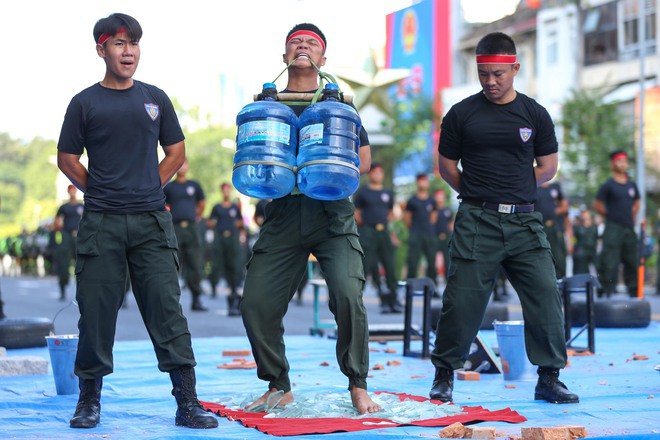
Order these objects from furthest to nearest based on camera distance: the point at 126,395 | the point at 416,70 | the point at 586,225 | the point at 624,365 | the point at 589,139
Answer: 1. the point at 416,70
2. the point at 589,139
3. the point at 586,225
4. the point at 624,365
5. the point at 126,395

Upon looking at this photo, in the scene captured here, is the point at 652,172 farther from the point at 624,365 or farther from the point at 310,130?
the point at 310,130

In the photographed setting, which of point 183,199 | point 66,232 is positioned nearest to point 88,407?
point 183,199

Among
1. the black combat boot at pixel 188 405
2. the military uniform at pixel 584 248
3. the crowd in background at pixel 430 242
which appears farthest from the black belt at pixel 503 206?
the military uniform at pixel 584 248

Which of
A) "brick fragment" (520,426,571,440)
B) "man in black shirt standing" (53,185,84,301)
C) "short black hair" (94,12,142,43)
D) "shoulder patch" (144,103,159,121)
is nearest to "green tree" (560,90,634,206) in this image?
"man in black shirt standing" (53,185,84,301)

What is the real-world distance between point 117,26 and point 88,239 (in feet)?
3.71

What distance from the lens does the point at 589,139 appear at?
37906 mm

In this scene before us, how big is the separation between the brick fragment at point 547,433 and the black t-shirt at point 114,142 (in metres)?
2.32

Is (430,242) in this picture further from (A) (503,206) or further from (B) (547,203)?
(A) (503,206)

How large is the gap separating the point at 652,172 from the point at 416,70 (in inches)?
1131

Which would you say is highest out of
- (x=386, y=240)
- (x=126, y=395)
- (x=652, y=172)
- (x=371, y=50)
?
(x=371, y=50)

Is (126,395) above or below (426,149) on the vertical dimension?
below

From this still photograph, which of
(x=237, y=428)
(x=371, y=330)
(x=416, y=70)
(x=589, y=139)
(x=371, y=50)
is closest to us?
(x=237, y=428)

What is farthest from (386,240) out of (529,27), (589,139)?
(529,27)

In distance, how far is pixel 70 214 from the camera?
69.4ft
